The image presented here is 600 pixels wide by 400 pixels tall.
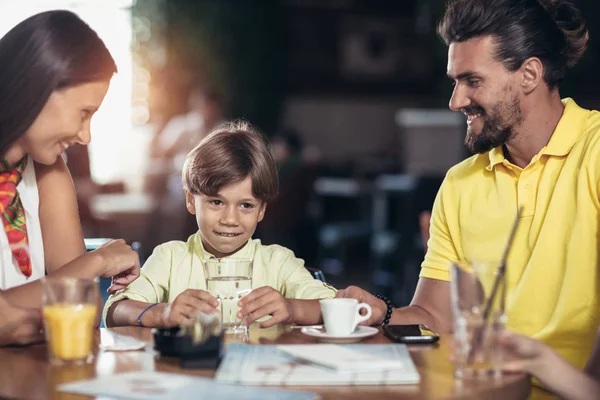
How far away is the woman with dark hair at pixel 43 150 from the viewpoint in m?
1.59

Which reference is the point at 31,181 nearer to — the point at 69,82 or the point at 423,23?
the point at 69,82

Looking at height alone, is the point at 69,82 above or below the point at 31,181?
above

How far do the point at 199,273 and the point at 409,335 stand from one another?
2.08 feet

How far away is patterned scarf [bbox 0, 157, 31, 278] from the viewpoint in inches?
69.6

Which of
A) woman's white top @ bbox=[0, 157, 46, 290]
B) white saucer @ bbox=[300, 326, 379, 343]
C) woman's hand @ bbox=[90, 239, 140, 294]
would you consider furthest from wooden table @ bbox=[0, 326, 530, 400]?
woman's white top @ bbox=[0, 157, 46, 290]

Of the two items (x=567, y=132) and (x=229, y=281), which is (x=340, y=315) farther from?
(x=567, y=132)

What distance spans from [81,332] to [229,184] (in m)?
0.73

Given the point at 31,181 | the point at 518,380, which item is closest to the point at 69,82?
the point at 31,181

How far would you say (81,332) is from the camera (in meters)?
1.38

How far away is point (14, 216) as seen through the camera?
179cm

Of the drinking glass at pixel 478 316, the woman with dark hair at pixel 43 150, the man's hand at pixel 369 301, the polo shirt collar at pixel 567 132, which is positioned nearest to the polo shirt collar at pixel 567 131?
the polo shirt collar at pixel 567 132

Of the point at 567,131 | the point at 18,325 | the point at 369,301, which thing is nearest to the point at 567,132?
the point at 567,131

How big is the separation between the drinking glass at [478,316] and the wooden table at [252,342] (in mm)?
31

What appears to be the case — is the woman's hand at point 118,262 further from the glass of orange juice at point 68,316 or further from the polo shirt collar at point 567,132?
the polo shirt collar at point 567,132
